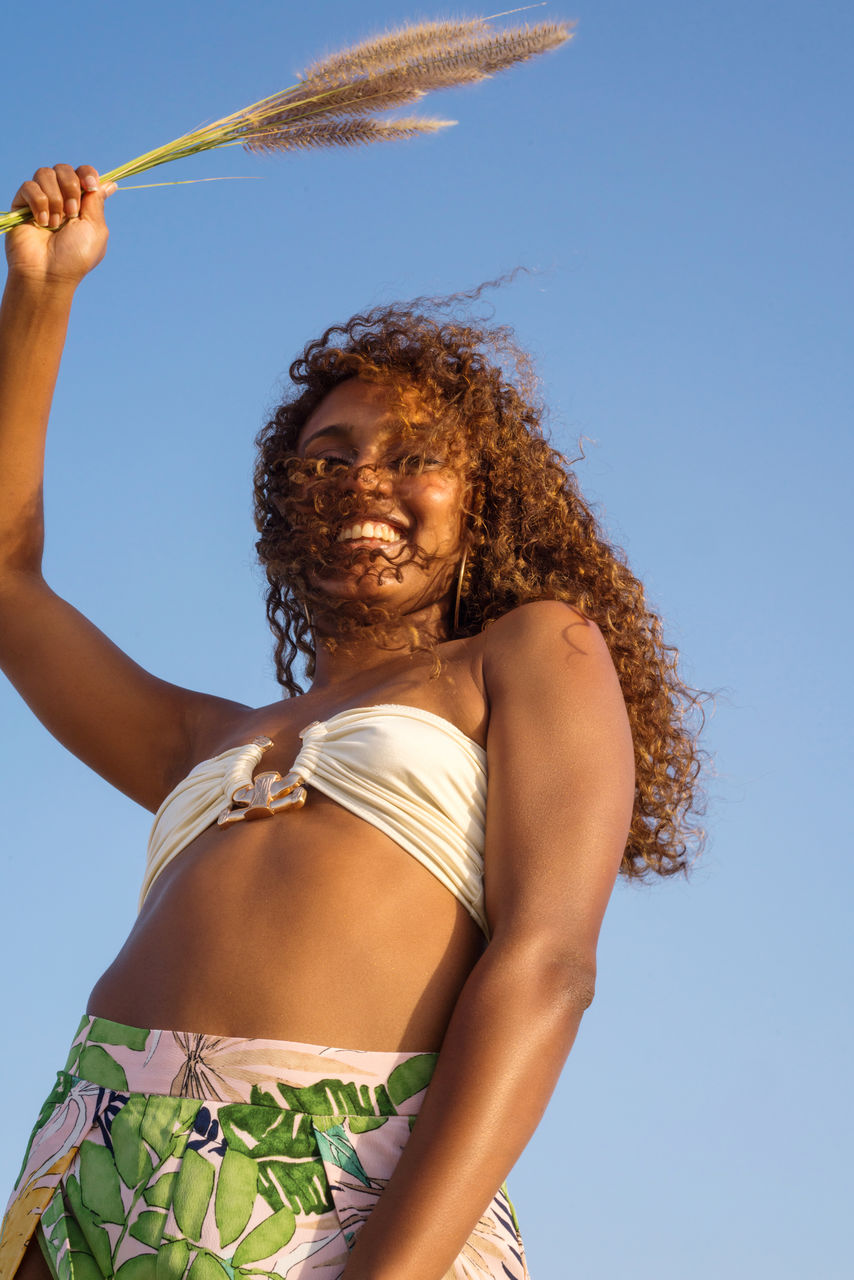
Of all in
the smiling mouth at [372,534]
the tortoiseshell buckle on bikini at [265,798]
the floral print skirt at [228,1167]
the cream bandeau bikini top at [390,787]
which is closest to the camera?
the floral print skirt at [228,1167]

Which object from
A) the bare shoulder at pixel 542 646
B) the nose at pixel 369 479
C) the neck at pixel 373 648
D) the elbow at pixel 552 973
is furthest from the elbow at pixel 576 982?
the nose at pixel 369 479

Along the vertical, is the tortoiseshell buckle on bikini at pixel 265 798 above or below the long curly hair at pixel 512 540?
below

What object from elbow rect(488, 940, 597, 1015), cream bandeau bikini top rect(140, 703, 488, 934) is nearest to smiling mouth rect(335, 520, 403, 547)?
cream bandeau bikini top rect(140, 703, 488, 934)

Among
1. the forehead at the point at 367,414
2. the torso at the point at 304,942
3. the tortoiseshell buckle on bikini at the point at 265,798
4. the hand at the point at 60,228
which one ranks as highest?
the hand at the point at 60,228

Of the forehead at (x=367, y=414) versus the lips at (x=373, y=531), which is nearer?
the lips at (x=373, y=531)

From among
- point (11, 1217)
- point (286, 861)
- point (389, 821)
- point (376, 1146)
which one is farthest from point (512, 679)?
point (11, 1217)

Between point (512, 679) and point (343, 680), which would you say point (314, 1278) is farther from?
point (343, 680)

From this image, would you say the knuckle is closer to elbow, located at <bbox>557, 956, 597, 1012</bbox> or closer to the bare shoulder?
the bare shoulder

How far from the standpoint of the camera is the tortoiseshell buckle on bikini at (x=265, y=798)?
8.12 feet

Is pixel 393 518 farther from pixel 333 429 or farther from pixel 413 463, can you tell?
pixel 333 429

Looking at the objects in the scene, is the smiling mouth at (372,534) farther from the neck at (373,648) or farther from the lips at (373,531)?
the neck at (373,648)

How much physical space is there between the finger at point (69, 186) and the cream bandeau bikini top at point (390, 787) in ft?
4.71

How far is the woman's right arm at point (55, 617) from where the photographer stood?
3.16 metres

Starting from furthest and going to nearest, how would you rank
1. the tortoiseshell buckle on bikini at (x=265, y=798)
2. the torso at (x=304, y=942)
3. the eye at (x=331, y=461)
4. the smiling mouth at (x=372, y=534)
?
1. the eye at (x=331, y=461)
2. the smiling mouth at (x=372, y=534)
3. the tortoiseshell buckle on bikini at (x=265, y=798)
4. the torso at (x=304, y=942)
